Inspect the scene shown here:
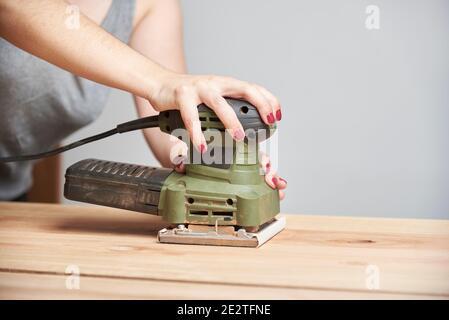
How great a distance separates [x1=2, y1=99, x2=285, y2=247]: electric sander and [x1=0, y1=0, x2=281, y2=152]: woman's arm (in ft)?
0.07

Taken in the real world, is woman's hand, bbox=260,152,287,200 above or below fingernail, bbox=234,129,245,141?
below

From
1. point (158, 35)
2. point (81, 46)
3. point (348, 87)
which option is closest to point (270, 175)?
point (81, 46)

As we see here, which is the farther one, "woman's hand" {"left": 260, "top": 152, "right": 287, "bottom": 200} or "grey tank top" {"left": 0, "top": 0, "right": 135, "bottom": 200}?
"grey tank top" {"left": 0, "top": 0, "right": 135, "bottom": 200}

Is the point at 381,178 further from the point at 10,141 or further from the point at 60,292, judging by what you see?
the point at 60,292

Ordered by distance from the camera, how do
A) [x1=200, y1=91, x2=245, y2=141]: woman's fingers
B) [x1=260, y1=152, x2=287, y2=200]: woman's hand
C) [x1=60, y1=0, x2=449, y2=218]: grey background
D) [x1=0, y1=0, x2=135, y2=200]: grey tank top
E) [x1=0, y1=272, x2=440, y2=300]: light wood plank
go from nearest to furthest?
[x1=0, y1=272, x2=440, y2=300]: light wood plank < [x1=200, y1=91, x2=245, y2=141]: woman's fingers < [x1=260, y1=152, x2=287, y2=200]: woman's hand < [x1=0, y1=0, x2=135, y2=200]: grey tank top < [x1=60, y1=0, x2=449, y2=218]: grey background

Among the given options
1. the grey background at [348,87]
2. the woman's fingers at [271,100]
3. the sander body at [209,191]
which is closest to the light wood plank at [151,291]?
the sander body at [209,191]

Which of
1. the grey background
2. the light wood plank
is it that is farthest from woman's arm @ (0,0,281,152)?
Result: the grey background

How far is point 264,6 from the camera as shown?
2.14 m

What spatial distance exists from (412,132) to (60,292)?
58.4 inches

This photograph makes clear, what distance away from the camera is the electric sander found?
1050 mm

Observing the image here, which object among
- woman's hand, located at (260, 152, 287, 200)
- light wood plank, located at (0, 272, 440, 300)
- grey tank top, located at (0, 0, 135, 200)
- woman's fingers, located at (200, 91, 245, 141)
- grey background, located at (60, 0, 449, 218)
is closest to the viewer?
light wood plank, located at (0, 272, 440, 300)

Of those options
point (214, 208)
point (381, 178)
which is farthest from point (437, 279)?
point (381, 178)

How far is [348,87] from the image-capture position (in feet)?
6.84

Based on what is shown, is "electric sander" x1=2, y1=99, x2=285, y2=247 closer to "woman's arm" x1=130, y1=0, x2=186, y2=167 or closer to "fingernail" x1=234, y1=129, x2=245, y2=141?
"fingernail" x1=234, y1=129, x2=245, y2=141
